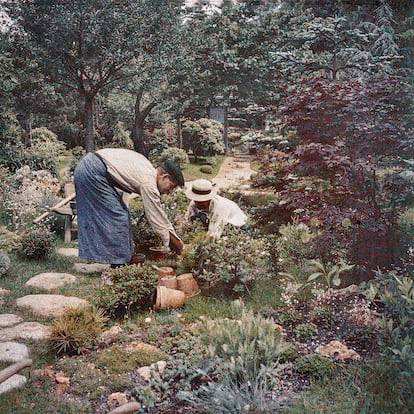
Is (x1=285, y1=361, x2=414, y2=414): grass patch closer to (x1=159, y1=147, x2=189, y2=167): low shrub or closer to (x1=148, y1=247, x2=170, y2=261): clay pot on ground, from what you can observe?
(x1=148, y1=247, x2=170, y2=261): clay pot on ground

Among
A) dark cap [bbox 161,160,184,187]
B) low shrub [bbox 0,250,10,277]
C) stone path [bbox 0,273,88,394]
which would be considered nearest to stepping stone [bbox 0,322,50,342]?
stone path [bbox 0,273,88,394]

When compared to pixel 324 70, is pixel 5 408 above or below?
below

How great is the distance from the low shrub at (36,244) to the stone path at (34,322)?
1.20 feet

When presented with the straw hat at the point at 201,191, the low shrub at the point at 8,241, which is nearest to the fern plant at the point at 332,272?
the straw hat at the point at 201,191

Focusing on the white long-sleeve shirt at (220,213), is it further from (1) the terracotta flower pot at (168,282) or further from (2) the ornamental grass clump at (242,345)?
(2) the ornamental grass clump at (242,345)

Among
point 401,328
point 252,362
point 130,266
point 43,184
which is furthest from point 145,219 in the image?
point 401,328

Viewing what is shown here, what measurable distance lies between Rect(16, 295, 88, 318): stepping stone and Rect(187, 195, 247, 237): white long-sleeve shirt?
1264 mm

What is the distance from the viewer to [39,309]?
403 centimetres

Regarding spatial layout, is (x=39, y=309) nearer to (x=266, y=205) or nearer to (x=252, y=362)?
(x=252, y=362)

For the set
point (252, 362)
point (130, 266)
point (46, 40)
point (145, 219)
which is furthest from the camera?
point (145, 219)

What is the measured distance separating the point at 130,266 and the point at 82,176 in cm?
86

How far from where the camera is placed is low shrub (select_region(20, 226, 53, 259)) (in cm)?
483

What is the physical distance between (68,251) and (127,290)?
122 cm

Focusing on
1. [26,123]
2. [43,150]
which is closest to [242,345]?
[43,150]
